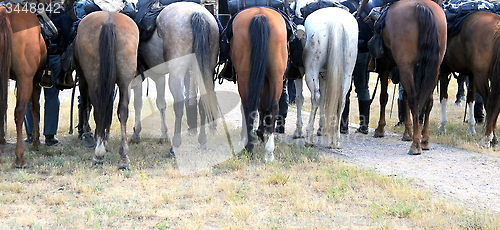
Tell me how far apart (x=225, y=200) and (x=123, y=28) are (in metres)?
2.38

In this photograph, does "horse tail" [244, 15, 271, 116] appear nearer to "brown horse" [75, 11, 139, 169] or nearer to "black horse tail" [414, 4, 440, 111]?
"brown horse" [75, 11, 139, 169]

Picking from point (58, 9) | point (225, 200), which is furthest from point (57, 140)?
point (225, 200)

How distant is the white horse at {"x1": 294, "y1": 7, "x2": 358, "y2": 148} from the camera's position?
7.22 metres

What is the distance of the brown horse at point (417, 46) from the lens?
6.91 metres

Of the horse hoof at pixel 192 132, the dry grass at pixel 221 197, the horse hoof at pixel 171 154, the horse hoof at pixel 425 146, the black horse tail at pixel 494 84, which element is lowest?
the horse hoof at pixel 192 132

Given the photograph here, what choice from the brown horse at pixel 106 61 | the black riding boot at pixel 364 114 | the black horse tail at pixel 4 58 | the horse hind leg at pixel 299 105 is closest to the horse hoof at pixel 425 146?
the black riding boot at pixel 364 114

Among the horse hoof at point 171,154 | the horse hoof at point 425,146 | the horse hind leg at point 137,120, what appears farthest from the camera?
the horse hind leg at point 137,120

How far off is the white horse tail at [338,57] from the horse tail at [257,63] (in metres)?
1.21

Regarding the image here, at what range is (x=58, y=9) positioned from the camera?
7.31 meters

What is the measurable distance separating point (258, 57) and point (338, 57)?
1374 mm

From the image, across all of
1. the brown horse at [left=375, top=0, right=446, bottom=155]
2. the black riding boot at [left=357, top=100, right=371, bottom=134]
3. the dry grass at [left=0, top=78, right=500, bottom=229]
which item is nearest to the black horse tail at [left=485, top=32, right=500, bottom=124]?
the brown horse at [left=375, top=0, right=446, bottom=155]

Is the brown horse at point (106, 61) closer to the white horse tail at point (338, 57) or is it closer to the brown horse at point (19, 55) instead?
the brown horse at point (19, 55)

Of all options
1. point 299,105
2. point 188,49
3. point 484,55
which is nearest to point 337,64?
point 299,105

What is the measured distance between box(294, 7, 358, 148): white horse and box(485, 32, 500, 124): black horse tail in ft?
6.02
